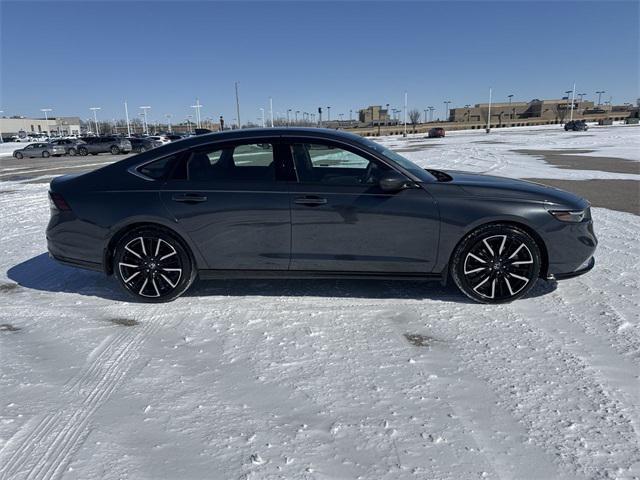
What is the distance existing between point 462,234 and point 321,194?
130 centimetres

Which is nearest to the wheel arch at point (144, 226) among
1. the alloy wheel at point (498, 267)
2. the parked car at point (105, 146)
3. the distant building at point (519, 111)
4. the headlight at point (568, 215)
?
the alloy wheel at point (498, 267)

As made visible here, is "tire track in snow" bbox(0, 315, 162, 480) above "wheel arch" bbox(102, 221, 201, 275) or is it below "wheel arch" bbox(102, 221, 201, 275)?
below

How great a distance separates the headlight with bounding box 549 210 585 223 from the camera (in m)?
4.08

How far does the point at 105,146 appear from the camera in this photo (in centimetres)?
3778

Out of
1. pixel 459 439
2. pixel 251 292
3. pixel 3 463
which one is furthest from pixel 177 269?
pixel 459 439

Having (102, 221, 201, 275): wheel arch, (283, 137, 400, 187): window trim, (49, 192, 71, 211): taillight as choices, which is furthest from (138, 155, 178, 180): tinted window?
(283, 137, 400, 187): window trim

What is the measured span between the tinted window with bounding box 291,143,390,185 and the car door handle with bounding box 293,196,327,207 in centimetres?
Result: 18

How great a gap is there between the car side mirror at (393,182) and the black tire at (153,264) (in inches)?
75.9

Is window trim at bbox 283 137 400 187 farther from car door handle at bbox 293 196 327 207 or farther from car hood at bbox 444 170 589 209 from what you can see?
car hood at bbox 444 170 589 209

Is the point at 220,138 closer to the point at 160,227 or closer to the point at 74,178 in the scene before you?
the point at 160,227

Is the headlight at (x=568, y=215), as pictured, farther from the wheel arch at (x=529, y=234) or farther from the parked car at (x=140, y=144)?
the parked car at (x=140, y=144)

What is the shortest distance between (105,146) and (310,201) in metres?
38.6

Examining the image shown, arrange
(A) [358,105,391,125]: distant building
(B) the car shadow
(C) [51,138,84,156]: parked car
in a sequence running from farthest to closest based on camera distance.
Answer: (A) [358,105,391,125]: distant building
(C) [51,138,84,156]: parked car
(B) the car shadow

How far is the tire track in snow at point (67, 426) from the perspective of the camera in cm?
228
